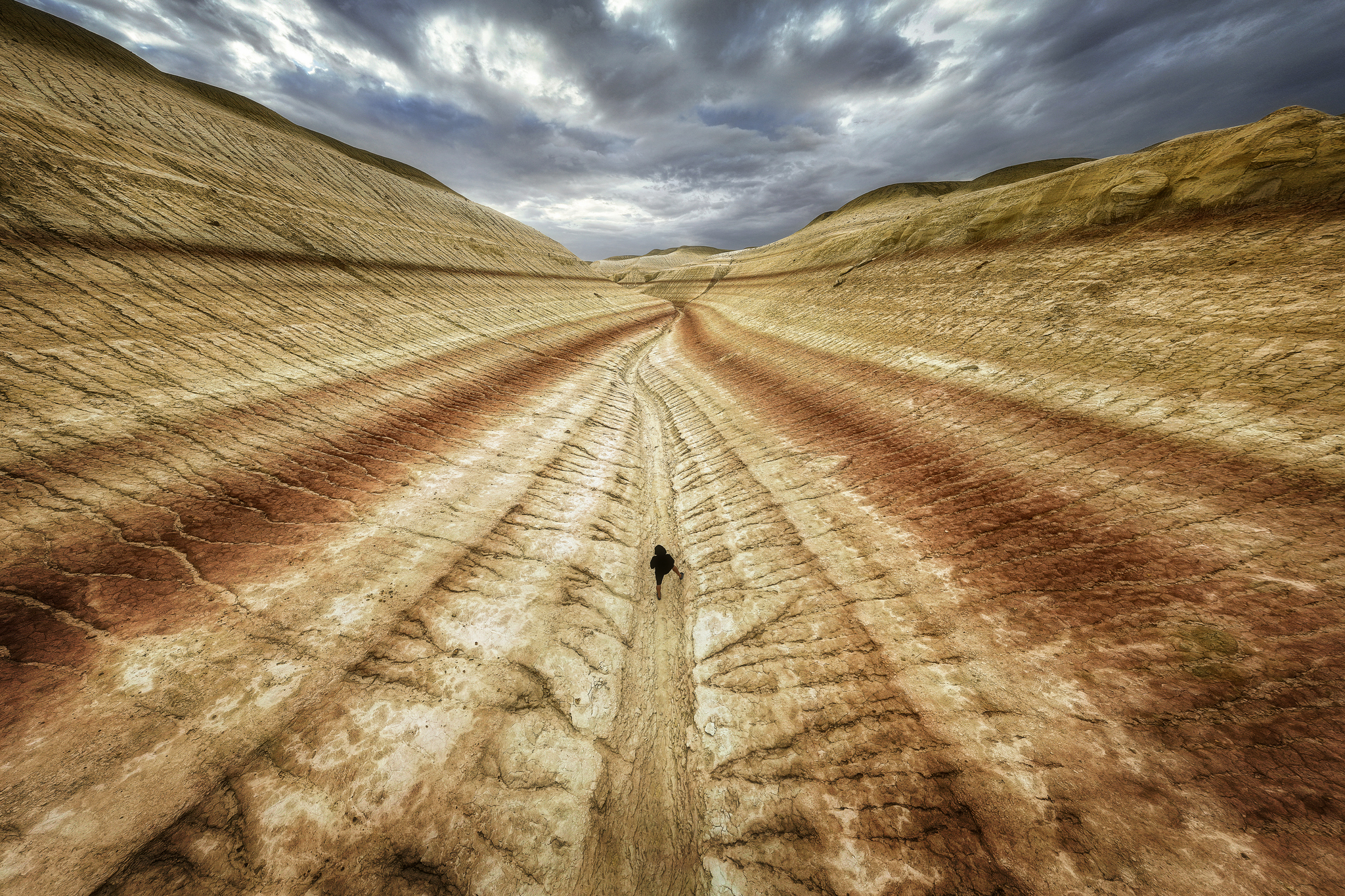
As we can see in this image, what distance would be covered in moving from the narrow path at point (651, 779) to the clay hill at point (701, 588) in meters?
0.02

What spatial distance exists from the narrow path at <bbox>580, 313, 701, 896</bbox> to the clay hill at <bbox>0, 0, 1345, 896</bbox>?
24 mm

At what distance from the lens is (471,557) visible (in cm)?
315

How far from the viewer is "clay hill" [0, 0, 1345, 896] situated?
1.67m

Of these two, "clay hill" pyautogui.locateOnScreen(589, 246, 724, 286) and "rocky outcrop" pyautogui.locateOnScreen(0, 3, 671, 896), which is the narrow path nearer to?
Answer: "rocky outcrop" pyautogui.locateOnScreen(0, 3, 671, 896)

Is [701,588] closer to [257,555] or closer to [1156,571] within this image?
[1156,571]

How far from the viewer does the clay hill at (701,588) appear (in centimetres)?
167

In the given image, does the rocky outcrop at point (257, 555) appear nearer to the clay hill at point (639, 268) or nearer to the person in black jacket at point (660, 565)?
the person in black jacket at point (660, 565)

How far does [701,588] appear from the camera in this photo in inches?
134

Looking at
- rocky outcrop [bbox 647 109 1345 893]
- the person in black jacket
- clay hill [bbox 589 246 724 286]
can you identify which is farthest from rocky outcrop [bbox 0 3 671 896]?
clay hill [bbox 589 246 724 286]

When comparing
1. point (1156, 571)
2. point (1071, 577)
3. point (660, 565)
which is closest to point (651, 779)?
point (660, 565)

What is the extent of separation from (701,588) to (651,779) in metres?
1.38

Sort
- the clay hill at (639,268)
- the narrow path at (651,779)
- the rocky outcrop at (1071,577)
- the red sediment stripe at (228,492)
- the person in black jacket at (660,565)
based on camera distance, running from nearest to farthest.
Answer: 1. the rocky outcrop at (1071,577)
2. the narrow path at (651,779)
3. the red sediment stripe at (228,492)
4. the person in black jacket at (660,565)
5. the clay hill at (639,268)

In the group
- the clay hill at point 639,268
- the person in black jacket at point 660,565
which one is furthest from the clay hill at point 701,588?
the clay hill at point 639,268

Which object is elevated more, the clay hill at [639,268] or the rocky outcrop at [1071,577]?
the clay hill at [639,268]
